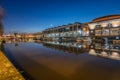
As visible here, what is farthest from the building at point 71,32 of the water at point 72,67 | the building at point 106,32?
the water at point 72,67

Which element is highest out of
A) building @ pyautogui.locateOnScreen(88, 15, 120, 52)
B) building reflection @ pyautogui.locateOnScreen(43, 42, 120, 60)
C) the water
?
building @ pyautogui.locateOnScreen(88, 15, 120, 52)

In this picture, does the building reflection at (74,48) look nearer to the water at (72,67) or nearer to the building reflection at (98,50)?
the building reflection at (98,50)

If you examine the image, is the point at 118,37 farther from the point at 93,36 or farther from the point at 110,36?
the point at 93,36

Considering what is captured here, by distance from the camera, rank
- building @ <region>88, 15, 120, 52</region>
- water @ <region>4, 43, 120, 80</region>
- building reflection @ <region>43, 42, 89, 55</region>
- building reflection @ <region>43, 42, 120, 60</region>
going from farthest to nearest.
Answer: building @ <region>88, 15, 120, 52</region>
building reflection @ <region>43, 42, 89, 55</region>
building reflection @ <region>43, 42, 120, 60</region>
water @ <region>4, 43, 120, 80</region>

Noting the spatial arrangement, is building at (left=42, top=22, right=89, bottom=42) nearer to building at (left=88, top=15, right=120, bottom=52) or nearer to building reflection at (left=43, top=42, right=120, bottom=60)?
building at (left=88, top=15, right=120, bottom=52)

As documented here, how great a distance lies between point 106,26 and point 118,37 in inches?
341

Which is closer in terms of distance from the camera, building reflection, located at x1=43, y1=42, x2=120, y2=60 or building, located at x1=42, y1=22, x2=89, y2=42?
building reflection, located at x1=43, y1=42, x2=120, y2=60

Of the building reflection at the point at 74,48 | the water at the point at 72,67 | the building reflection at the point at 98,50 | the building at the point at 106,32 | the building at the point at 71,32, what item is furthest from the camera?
the building at the point at 71,32

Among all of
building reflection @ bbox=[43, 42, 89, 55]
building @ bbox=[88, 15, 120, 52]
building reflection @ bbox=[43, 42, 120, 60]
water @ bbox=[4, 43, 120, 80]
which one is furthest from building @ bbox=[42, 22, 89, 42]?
water @ bbox=[4, 43, 120, 80]

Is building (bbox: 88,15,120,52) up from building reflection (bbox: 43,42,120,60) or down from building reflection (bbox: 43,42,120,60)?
up

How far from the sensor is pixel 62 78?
848 cm

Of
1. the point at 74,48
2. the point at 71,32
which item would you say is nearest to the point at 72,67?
the point at 74,48

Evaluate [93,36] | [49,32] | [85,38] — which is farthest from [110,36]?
[49,32]

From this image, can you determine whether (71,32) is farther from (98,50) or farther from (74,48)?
(98,50)
